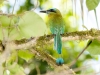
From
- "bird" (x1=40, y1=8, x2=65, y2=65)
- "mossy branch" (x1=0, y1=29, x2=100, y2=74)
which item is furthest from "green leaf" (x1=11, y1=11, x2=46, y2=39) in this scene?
"bird" (x1=40, y1=8, x2=65, y2=65)

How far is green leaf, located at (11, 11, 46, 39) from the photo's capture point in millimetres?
979

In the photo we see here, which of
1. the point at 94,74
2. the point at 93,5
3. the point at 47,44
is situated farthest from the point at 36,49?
the point at 94,74

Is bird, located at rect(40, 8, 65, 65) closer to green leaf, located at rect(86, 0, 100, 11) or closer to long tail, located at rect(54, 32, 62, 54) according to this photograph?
long tail, located at rect(54, 32, 62, 54)

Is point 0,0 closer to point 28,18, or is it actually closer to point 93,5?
point 28,18

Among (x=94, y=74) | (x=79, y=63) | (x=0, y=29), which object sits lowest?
(x=79, y=63)

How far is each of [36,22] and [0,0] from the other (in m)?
0.12

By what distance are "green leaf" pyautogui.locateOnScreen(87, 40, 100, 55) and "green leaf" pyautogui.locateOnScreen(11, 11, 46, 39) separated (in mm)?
192

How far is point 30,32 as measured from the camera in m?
0.98

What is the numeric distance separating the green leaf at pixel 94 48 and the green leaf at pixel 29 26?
0.63 feet

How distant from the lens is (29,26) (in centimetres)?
99

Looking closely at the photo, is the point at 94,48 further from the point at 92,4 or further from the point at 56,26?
the point at 56,26

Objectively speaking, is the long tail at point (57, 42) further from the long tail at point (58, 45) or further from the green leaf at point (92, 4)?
the green leaf at point (92, 4)

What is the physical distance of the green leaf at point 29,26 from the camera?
3.21 feet

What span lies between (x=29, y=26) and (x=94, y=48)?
0.24 meters
